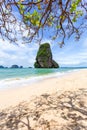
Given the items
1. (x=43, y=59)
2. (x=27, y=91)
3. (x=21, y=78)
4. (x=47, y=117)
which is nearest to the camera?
(x=47, y=117)

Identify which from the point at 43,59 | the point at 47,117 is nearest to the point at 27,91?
the point at 47,117

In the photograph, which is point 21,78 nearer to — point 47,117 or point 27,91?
point 27,91

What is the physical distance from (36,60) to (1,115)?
11559 cm

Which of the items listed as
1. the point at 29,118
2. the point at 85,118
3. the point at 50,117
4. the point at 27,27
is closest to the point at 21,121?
the point at 29,118

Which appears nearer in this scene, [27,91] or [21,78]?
[27,91]

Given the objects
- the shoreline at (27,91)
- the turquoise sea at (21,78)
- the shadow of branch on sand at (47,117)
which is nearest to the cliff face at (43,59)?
the turquoise sea at (21,78)

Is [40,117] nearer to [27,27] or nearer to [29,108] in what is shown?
[29,108]

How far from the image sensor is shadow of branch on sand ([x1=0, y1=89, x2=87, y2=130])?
453 centimetres

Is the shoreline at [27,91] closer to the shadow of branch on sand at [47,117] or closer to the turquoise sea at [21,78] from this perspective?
the shadow of branch on sand at [47,117]

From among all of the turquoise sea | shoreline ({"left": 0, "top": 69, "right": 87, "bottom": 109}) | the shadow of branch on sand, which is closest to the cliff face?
the turquoise sea

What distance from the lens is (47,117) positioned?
5031mm

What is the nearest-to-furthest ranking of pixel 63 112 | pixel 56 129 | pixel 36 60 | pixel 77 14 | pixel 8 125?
pixel 56 129 → pixel 8 125 → pixel 63 112 → pixel 77 14 → pixel 36 60

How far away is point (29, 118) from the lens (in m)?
5.12

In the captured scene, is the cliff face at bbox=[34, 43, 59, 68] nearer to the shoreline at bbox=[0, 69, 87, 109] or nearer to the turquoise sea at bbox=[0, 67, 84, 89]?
the turquoise sea at bbox=[0, 67, 84, 89]
